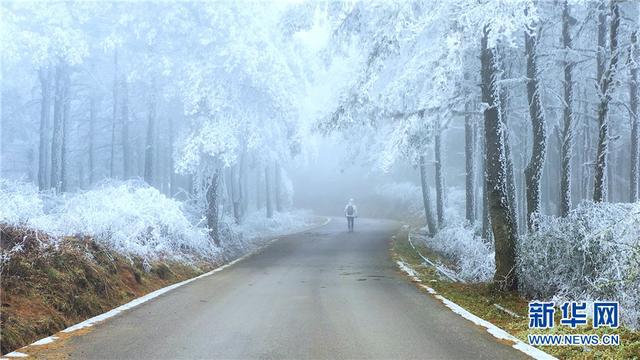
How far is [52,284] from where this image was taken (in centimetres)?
770

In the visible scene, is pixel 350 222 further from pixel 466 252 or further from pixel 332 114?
pixel 332 114

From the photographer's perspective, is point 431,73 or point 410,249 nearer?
point 431,73

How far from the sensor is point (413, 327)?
709 cm

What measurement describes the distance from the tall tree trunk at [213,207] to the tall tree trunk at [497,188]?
400 inches

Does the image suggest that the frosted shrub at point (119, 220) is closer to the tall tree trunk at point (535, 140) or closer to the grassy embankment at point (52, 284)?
the grassy embankment at point (52, 284)

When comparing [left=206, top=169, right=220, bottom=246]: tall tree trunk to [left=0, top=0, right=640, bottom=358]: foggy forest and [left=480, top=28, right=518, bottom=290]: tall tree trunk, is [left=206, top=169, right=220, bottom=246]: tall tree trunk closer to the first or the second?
[left=0, top=0, right=640, bottom=358]: foggy forest

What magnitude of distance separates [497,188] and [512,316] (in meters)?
3.01

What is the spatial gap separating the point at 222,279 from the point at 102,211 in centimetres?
314

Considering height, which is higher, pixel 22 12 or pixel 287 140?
pixel 22 12

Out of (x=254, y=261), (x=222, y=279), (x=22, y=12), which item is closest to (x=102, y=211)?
(x=222, y=279)

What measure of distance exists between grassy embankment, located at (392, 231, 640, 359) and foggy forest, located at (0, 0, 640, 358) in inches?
5.5

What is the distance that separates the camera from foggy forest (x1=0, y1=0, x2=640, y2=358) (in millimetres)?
8805

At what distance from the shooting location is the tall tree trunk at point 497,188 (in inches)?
396

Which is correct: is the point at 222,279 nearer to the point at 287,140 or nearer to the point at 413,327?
the point at 413,327
